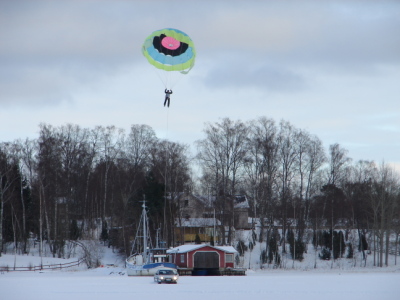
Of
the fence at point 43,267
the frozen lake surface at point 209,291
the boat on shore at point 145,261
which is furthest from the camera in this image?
the fence at point 43,267

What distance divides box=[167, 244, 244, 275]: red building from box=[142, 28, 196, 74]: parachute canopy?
17676 mm

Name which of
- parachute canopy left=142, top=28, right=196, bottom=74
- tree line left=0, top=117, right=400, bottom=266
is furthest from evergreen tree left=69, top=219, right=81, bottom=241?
parachute canopy left=142, top=28, right=196, bottom=74

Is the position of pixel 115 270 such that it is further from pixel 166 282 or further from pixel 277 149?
pixel 277 149

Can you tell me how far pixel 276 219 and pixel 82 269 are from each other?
25.1m

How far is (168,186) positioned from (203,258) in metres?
14.9

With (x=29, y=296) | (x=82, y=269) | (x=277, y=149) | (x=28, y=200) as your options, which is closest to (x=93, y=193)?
(x=28, y=200)

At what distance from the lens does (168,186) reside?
2653 inches

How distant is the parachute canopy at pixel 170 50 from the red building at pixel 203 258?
17.7 metres

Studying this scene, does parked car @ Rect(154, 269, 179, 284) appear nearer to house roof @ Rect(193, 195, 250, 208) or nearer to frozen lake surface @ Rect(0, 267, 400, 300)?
frozen lake surface @ Rect(0, 267, 400, 300)

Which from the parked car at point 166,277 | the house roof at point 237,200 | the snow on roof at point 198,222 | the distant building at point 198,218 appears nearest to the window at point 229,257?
the distant building at point 198,218

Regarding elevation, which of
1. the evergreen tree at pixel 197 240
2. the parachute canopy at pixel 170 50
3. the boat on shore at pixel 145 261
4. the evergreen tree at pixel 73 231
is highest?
the parachute canopy at pixel 170 50

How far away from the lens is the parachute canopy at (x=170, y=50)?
4459 cm

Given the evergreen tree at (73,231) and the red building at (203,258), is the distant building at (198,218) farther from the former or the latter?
the red building at (203,258)

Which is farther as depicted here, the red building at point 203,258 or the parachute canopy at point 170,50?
the red building at point 203,258
